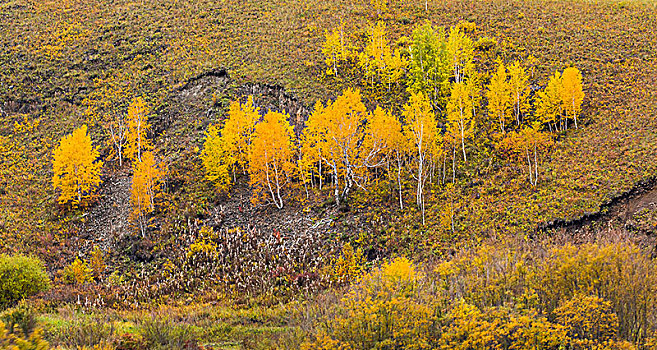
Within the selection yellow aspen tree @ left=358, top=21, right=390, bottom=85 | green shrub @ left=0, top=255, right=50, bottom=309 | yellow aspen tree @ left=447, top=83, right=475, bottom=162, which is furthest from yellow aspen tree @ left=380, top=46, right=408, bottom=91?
green shrub @ left=0, top=255, right=50, bottom=309

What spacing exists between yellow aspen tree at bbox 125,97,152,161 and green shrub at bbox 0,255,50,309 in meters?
18.0

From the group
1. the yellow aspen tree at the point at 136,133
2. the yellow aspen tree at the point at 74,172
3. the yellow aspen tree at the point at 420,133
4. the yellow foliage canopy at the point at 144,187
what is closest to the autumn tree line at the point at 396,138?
the yellow aspen tree at the point at 420,133

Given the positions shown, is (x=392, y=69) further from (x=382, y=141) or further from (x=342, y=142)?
(x=342, y=142)

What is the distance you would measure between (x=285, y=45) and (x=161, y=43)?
19.2 m

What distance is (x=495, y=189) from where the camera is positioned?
3259cm

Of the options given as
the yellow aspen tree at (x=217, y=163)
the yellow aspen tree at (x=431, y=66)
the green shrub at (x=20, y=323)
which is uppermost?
the yellow aspen tree at (x=431, y=66)

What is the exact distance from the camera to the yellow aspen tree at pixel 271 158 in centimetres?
3688

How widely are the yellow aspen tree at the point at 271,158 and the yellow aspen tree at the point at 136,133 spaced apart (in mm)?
13925

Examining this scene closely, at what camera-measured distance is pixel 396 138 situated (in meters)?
35.3

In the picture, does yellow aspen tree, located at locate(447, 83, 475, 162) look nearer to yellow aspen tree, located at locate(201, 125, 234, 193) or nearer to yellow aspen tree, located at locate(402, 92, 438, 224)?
yellow aspen tree, located at locate(402, 92, 438, 224)

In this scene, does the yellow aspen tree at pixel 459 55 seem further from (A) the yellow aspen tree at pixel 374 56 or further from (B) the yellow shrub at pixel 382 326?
(B) the yellow shrub at pixel 382 326

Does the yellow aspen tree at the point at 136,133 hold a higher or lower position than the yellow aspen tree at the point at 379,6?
lower

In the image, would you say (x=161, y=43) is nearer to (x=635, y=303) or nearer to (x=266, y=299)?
(x=266, y=299)

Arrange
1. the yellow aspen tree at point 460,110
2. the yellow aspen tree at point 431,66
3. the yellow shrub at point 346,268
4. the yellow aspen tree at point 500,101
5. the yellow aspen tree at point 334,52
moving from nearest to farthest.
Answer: the yellow shrub at point 346,268, the yellow aspen tree at point 460,110, the yellow aspen tree at point 500,101, the yellow aspen tree at point 431,66, the yellow aspen tree at point 334,52
